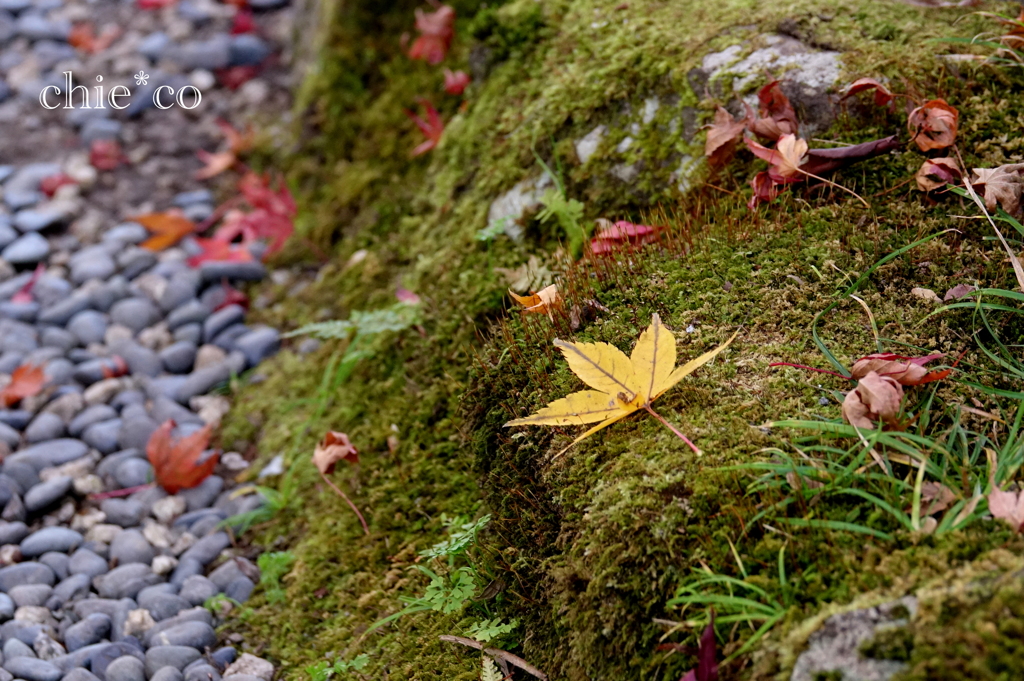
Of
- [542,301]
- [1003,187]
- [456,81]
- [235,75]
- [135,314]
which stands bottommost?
[135,314]

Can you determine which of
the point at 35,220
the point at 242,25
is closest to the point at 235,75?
the point at 242,25

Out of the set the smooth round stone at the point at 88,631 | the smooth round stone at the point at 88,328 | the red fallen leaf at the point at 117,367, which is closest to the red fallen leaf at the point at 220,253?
the smooth round stone at the point at 88,328

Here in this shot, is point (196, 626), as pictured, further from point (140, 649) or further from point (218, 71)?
point (218, 71)

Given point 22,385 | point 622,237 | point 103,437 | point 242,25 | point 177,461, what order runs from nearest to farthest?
point 622,237, point 177,461, point 103,437, point 22,385, point 242,25

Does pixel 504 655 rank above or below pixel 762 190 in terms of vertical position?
below

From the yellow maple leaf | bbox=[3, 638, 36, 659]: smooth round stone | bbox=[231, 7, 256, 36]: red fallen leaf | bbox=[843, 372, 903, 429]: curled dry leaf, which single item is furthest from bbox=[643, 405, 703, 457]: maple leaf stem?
bbox=[231, 7, 256, 36]: red fallen leaf

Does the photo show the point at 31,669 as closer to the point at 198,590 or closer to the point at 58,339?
the point at 198,590

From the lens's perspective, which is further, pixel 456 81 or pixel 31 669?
pixel 456 81

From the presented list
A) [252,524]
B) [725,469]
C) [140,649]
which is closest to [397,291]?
[252,524]
